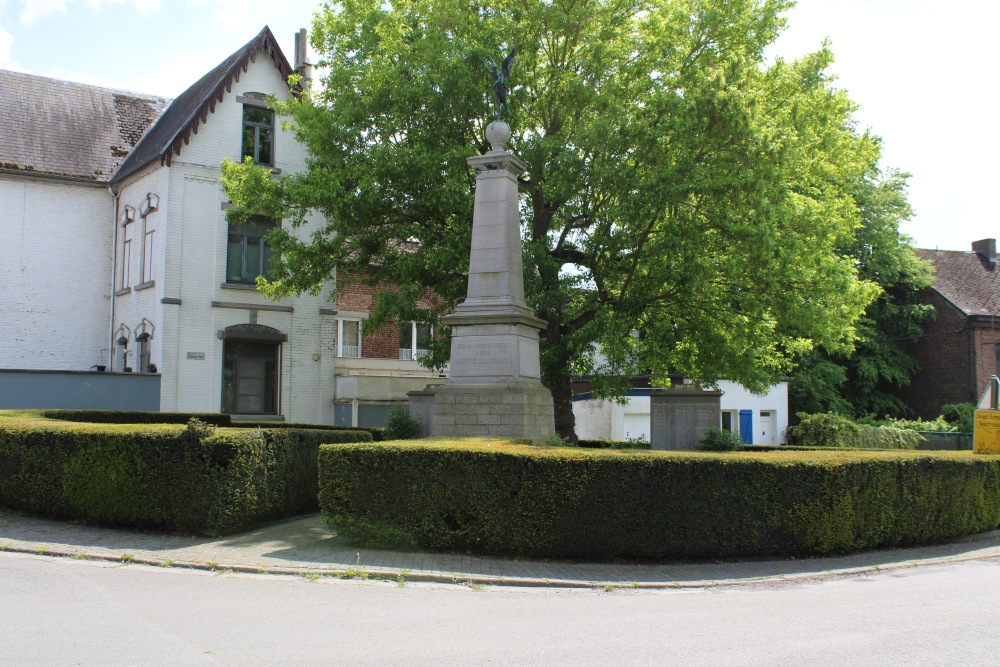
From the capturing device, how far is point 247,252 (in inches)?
985

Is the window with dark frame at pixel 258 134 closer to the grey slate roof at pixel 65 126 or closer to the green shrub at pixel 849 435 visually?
the grey slate roof at pixel 65 126

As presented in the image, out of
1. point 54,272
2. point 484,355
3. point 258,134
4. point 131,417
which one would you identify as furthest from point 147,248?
point 484,355

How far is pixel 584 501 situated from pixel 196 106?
778 inches

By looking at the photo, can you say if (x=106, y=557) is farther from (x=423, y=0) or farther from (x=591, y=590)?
(x=423, y=0)

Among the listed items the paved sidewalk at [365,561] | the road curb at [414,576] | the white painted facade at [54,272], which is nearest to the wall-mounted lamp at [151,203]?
the white painted facade at [54,272]

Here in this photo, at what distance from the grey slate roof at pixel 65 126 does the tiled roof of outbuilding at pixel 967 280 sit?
107 feet

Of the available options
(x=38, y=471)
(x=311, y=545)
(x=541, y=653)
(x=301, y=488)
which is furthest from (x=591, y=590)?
(x=38, y=471)

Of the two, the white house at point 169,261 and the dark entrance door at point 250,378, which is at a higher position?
the white house at point 169,261

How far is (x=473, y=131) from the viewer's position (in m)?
18.8

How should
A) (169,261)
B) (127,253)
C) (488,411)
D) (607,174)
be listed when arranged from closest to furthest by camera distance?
(488,411) → (607,174) → (169,261) → (127,253)

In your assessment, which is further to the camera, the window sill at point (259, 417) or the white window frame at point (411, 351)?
the white window frame at point (411, 351)

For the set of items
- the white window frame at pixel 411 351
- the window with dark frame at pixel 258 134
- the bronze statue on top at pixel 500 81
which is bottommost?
the white window frame at pixel 411 351

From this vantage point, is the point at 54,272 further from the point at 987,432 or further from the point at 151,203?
the point at 987,432

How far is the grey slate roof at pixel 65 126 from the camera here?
25656mm
